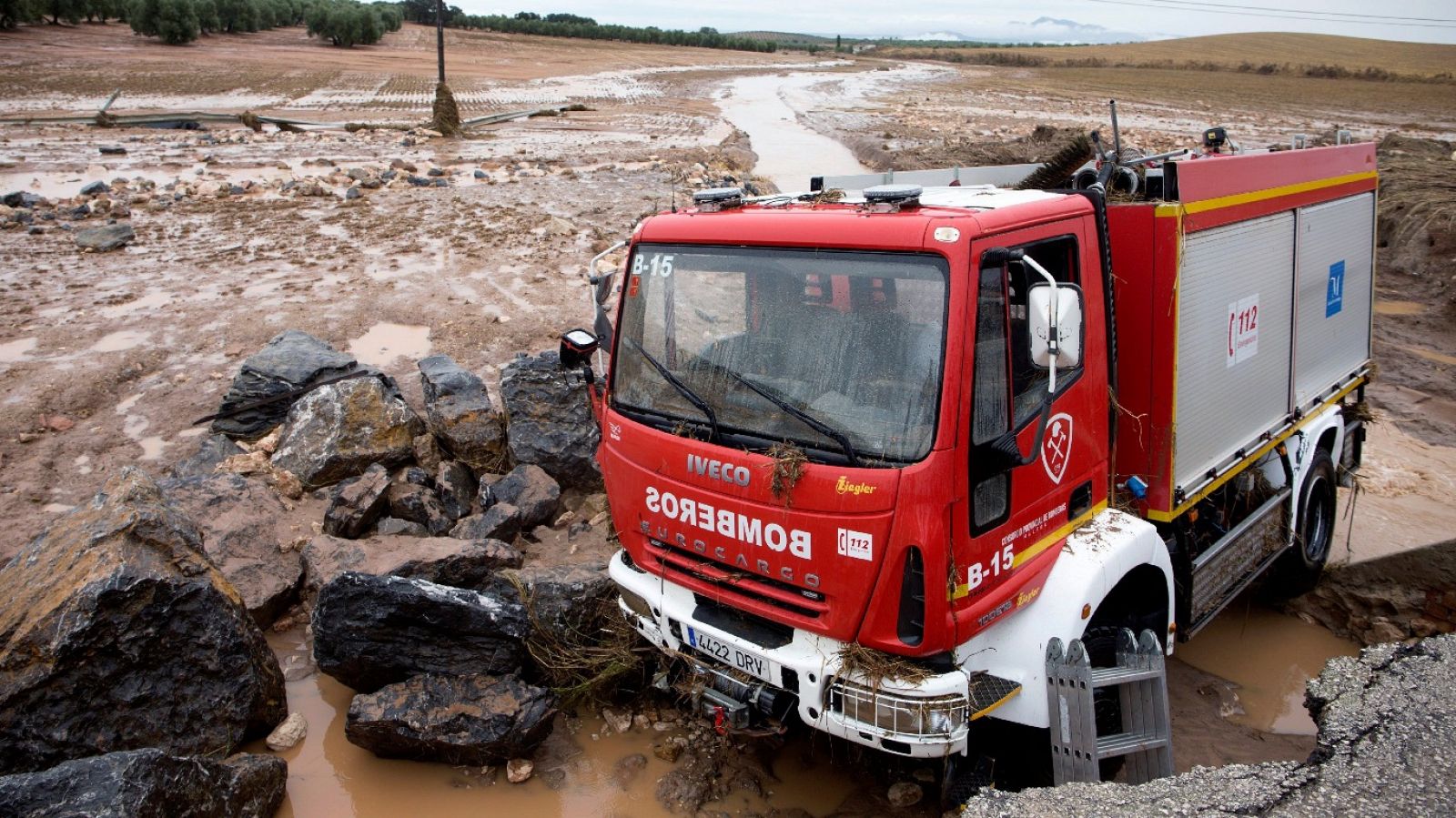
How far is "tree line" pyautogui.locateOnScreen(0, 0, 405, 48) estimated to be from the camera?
44594 mm

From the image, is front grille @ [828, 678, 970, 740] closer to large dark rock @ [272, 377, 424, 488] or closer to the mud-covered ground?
the mud-covered ground

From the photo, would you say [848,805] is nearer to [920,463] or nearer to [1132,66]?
[920,463]

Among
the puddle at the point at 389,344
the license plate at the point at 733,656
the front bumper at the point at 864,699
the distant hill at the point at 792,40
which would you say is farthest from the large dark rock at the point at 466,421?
the distant hill at the point at 792,40

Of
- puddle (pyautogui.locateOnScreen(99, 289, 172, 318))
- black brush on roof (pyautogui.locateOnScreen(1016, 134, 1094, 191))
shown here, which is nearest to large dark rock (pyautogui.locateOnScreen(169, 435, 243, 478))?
puddle (pyautogui.locateOnScreen(99, 289, 172, 318))

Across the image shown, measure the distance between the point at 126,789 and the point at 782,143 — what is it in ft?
86.9

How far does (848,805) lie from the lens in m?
4.34

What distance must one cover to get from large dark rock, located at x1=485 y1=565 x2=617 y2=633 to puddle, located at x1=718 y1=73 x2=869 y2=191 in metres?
7.62

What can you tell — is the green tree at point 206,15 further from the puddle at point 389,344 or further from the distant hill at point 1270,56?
the distant hill at point 1270,56

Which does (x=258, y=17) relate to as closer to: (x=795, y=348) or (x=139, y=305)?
(x=139, y=305)

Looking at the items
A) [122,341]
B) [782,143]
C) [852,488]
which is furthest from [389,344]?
[782,143]

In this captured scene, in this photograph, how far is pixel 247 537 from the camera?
5891 millimetres

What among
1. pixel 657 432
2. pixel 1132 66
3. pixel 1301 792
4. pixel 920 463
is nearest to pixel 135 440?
pixel 657 432

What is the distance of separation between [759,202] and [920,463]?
1.68 m

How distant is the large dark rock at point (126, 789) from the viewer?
3.30 metres
